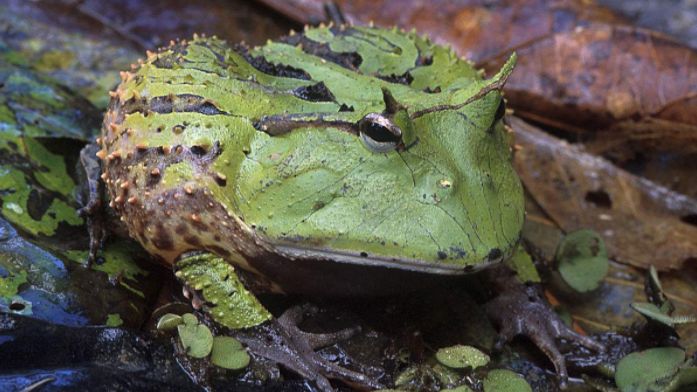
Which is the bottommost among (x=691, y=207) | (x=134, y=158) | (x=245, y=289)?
(x=691, y=207)

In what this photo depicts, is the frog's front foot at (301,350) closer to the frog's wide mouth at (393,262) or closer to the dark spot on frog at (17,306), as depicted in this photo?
the frog's wide mouth at (393,262)

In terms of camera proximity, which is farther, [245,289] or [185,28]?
[185,28]

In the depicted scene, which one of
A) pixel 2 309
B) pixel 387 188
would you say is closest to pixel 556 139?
pixel 387 188

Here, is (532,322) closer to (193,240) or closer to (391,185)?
(391,185)

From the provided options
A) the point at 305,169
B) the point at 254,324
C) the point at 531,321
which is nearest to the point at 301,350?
the point at 254,324

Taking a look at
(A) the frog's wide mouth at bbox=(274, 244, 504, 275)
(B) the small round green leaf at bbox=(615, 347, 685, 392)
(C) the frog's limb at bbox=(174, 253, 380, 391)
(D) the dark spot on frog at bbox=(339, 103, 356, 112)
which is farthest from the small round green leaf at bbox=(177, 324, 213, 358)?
(B) the small round green leaf at bbox=(615, 347, 685, 392)

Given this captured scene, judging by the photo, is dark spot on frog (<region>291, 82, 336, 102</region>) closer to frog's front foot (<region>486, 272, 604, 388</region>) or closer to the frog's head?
the frog's head

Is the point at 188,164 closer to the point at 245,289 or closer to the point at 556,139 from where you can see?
the point at 245,289
